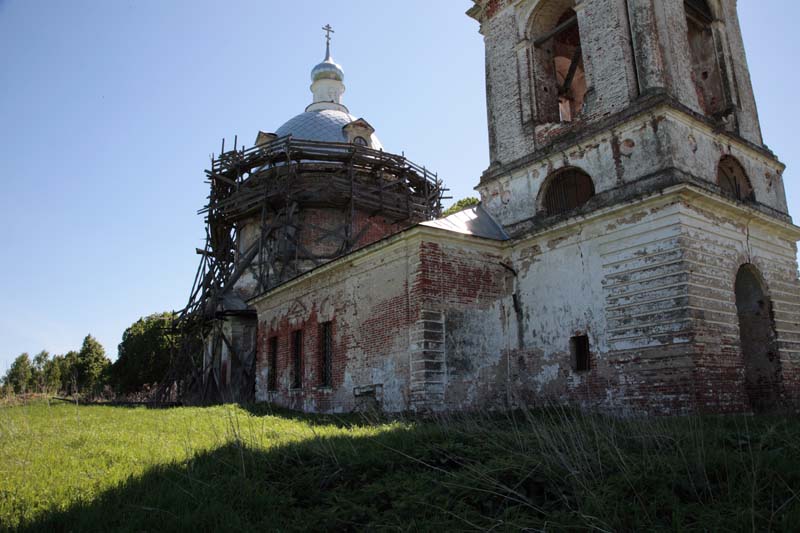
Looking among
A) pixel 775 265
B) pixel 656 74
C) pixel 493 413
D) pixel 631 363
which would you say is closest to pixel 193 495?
pixel 493 413

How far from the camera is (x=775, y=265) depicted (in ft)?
39.0

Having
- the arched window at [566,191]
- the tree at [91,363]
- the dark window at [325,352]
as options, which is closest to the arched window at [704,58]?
the arched window at [566,191]

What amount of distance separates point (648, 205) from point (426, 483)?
22.9 ft

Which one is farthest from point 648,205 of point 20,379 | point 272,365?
point 20,379

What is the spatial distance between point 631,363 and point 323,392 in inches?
294

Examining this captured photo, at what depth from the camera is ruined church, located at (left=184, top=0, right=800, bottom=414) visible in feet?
32.5

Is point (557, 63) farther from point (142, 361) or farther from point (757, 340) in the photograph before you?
point (142, 361)

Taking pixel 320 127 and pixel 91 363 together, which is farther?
pixel 91 363

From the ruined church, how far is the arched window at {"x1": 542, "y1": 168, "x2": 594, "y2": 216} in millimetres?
42

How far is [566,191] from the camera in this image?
1263cm

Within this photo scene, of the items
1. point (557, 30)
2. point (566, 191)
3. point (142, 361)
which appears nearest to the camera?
point (566, 191)

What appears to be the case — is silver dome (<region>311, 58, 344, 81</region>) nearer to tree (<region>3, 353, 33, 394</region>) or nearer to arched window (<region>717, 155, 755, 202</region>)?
tree (<region>3, 353, 33, 394</region>)

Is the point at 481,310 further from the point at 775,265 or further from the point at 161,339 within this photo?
the point at 161,339

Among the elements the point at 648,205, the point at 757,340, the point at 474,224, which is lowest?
the point at 757,340
